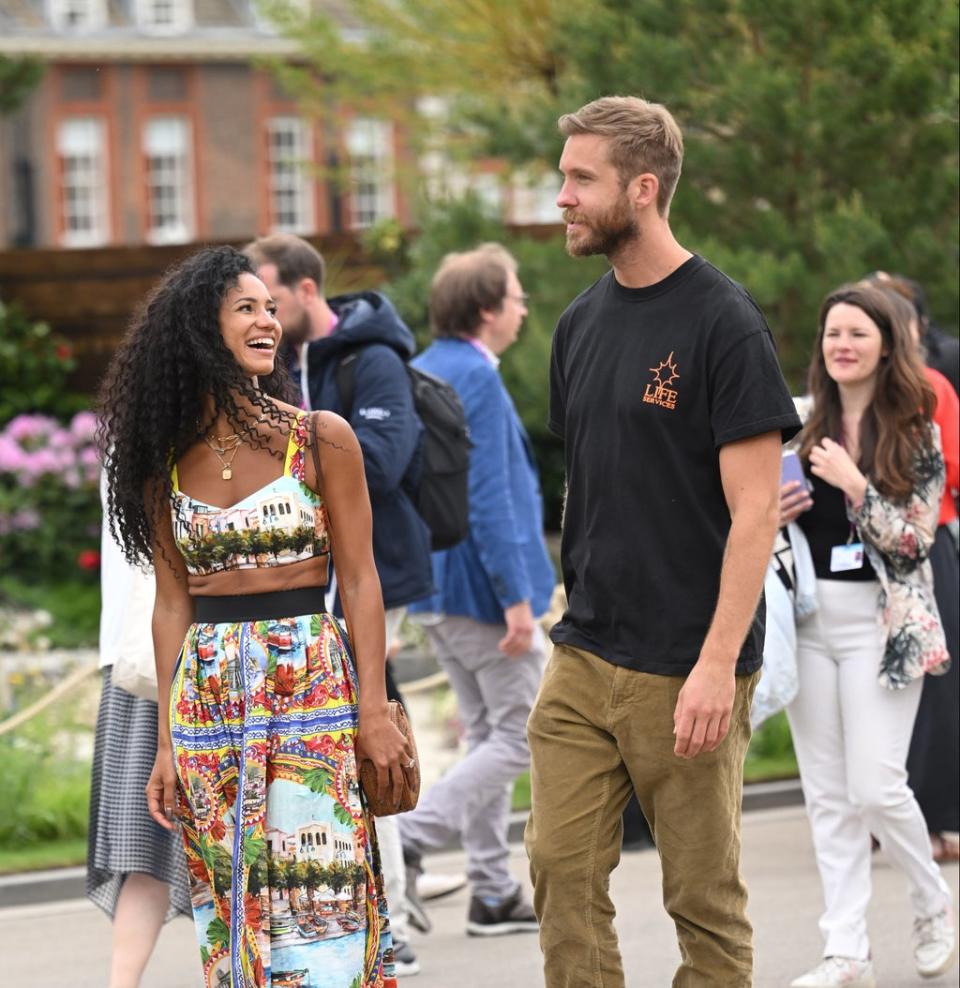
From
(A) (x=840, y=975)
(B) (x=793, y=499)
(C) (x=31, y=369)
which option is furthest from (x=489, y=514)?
(C) (x=31, y=369)

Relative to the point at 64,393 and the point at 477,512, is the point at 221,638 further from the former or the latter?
the point at 64,393

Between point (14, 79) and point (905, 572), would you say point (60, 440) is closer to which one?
point (14, 79)

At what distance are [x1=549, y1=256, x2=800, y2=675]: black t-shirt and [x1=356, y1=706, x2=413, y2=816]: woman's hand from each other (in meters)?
0.48

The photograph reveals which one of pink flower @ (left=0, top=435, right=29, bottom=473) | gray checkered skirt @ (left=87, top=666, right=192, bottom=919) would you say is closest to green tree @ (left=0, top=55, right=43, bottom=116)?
pink flower @ (left=0, top=435, right=29, bottom=473)

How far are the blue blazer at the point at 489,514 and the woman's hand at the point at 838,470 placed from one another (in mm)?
1182

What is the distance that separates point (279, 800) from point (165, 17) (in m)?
37.9

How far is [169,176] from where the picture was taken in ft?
133

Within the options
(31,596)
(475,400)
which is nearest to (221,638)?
(475,400)

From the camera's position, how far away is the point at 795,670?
5.71 metres

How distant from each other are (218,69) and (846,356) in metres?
35.5

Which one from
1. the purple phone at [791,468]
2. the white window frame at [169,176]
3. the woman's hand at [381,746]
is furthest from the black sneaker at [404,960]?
the white window frame at [169,176]

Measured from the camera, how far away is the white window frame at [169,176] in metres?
39.9

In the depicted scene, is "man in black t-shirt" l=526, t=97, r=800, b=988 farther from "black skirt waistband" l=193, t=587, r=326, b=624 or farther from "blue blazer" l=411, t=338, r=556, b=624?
"blue blazer" l=411, t=338, r=556, b=624

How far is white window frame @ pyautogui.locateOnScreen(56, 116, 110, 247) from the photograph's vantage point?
3962cm
